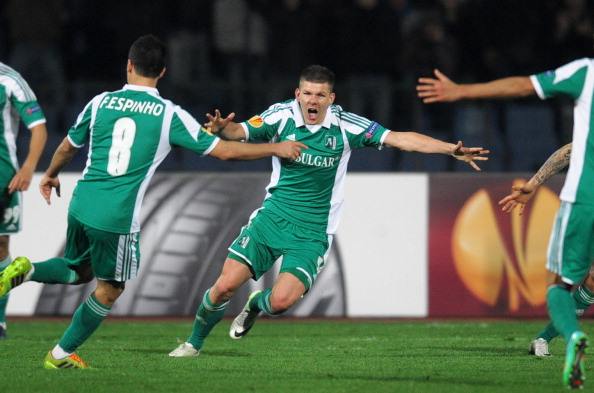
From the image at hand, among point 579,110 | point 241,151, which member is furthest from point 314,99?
point 579,110

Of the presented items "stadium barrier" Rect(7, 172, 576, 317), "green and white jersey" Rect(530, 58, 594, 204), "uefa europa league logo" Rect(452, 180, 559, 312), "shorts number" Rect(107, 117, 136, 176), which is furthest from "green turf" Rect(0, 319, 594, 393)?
"shorts number" Rect(107, 117, 136, 176)

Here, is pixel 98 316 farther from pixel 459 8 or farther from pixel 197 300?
pixel 459 8

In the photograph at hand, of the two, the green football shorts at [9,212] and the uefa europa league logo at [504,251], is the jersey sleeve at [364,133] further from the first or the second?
the uefa europa league logo at [504,251]

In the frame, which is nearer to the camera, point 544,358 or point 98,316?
point 98,316

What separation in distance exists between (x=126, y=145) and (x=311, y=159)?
1700 millimetres

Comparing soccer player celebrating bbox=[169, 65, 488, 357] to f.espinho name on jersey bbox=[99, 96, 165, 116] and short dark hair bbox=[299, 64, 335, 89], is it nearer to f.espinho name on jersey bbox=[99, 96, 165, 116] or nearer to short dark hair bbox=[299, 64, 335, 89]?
short dark hair bbox=[299, 64, 335, 89]

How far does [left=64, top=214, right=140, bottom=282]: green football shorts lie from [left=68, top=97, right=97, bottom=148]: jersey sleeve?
19.5 inches

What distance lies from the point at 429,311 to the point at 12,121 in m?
5.36

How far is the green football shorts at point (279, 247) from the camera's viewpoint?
923 centimetres

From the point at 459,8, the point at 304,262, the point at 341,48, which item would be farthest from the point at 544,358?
the point at 459,8

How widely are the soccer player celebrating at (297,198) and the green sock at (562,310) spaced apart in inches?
79.7

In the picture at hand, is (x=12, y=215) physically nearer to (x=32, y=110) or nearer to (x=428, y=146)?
(x=32, y=110)

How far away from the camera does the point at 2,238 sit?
10.1m

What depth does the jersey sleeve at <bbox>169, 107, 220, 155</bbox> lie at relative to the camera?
8.04m
